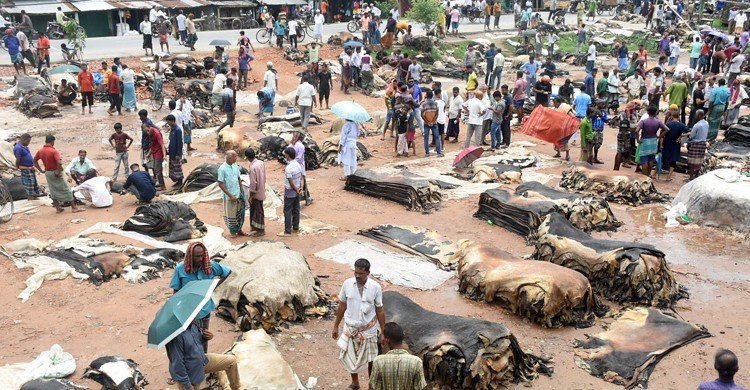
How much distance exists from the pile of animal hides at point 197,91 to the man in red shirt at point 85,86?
2239mm

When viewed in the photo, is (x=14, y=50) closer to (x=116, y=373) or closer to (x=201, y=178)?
(x=201, y=178)

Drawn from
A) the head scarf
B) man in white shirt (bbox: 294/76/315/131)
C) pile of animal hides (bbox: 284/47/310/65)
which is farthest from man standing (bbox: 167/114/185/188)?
pile of animal hides (bbox: 284/47/310/65)

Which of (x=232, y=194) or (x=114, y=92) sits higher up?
(x=114, y=92)

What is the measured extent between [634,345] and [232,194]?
18.3 ft

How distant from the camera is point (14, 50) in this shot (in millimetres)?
20344

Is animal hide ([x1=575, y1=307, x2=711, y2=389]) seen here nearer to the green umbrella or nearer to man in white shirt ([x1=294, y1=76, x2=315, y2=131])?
the green umbrella

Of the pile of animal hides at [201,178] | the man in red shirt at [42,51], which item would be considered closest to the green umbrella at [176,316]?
the pile of animal hides at [201,178]

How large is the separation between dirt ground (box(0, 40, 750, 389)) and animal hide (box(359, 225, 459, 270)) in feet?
1.40

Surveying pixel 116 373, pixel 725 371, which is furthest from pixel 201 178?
pixel 725 371

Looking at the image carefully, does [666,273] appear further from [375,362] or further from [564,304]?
[375,362]

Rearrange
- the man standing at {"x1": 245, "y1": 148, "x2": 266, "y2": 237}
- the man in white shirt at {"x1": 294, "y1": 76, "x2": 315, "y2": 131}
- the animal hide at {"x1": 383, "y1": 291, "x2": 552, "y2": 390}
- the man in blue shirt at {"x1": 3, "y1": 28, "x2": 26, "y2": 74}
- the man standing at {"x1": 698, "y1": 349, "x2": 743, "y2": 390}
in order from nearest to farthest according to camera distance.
A: the man standing at {"x1": 698, "y1": 349, "x2": 743, "y2": 390}
the animal hide at {"x1": 383, "y1": 291, "x2": 552, "y2": 390}
the man standing at {"x1": 245, "y1": 148, "x2": 266, "y2": 237}
the man in white shirt at {"x1": 294, "y1": 76, "x2": 315, "y2": 131}
the man in blue shirt at {"x1": 3, "y1": 28, "x2": 26, "y2": 74}

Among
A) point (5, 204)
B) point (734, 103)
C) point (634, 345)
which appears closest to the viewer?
point (634, 345)

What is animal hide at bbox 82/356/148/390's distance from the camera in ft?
19.5

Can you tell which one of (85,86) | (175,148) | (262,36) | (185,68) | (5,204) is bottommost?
(5,204)
